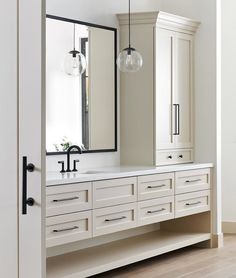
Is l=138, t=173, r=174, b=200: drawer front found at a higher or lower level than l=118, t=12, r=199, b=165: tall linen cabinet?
lower

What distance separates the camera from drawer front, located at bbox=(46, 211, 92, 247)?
445 centimetres

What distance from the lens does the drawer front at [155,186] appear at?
5.38 meters

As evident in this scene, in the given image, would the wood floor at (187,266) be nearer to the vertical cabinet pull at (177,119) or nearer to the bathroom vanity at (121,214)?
the bathroom vanity at (121,214)

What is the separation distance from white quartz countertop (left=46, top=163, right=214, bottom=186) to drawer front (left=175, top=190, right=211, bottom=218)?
25cm

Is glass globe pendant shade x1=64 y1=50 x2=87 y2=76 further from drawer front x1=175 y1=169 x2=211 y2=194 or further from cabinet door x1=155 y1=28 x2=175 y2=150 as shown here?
drawer front x1=175 y1=169 x2=211 y2=194

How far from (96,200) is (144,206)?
68 centimetres

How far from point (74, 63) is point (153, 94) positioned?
96 cm
